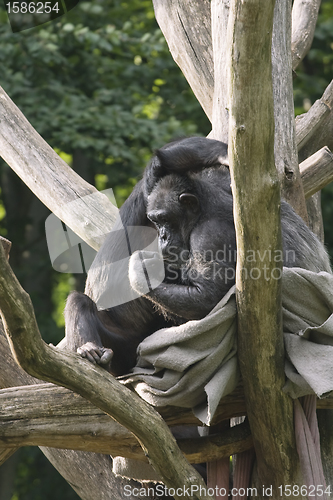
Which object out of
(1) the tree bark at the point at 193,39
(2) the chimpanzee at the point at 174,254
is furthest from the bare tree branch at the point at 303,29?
(2) the chimpanzee at the point at 174,254

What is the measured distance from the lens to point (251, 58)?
1789 mm

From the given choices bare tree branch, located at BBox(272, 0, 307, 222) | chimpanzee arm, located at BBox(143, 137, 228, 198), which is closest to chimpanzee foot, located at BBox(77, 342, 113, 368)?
chimpanzee arm, located at BBox(143, 137, 228, 198)

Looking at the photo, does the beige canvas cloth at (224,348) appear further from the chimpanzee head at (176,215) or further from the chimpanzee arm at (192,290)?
the chimpanzee head at (176,215)

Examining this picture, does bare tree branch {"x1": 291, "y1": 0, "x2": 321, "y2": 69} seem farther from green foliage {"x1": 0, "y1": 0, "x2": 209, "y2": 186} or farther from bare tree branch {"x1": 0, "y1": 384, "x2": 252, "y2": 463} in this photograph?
bare tree branch {"x1": 0, "y1": 384, "x2": 252, "y2": 463}

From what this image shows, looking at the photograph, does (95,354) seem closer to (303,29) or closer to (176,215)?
(176,215)

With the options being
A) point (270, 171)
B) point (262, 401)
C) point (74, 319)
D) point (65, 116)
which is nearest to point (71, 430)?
point (74, 319)

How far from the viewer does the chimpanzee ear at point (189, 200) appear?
108 inches

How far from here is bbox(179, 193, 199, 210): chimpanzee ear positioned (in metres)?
2.76

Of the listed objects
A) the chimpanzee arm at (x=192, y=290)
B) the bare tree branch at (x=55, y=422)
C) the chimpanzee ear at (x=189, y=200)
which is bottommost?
the bare tree branch at (x=55, y=422)

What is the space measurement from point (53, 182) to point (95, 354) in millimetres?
1563

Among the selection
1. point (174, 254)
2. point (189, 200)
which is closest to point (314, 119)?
point (189, 200)

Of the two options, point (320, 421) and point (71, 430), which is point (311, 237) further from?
point (71, 430)

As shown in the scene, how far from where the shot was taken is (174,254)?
2781 millimetres

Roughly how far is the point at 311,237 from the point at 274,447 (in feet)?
3.32
